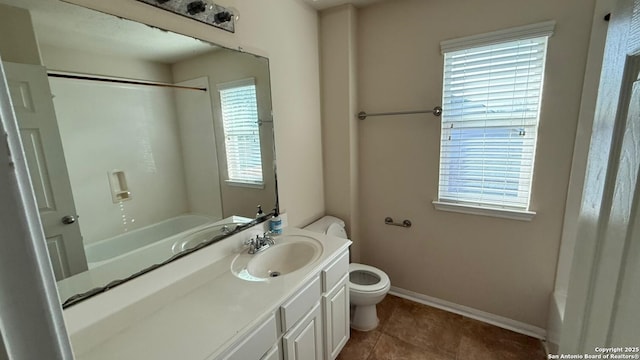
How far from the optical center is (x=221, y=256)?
1553 mm

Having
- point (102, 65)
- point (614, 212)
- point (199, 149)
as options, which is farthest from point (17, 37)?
point (614, 212)

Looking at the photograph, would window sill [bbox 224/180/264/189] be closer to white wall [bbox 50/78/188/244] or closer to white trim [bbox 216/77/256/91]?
white wall [bbox 50/78/188/244]

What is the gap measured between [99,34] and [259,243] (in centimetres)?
122

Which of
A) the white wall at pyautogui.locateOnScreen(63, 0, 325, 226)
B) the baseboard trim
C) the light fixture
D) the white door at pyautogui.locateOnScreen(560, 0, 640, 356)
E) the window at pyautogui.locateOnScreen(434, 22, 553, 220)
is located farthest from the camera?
the baseboard trim

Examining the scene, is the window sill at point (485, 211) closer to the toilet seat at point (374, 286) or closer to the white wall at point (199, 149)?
the toilet seat at point (374, 286)

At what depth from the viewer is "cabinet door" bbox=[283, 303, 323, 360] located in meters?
1.30

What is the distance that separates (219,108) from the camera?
158 cm

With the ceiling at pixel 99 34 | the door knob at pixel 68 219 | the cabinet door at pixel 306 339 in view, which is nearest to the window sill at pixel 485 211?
the cabinet door at pixel 306 339

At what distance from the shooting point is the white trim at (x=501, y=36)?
5.46 feet

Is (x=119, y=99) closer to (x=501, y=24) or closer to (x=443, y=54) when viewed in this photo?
(x=443, y=54)

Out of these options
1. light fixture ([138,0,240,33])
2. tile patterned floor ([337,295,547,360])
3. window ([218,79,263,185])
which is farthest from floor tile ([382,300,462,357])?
light fixture ([138,0,240,33])

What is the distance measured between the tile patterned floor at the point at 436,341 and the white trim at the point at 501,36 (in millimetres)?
2052

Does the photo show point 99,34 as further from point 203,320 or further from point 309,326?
point 309,326

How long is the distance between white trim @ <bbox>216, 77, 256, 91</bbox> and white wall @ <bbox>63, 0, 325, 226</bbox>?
0.17m
